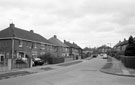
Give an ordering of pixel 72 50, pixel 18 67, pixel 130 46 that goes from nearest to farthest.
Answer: pixel 18 67, pixel 130 46, pixel 72 50

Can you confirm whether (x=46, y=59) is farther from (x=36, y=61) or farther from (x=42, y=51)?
(x=42, y=51)

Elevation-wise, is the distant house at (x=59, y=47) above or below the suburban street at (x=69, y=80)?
above

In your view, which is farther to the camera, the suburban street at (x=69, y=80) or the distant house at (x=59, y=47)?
the distant house at (x=59, y=47)

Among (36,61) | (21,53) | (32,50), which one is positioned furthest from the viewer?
(32,50)

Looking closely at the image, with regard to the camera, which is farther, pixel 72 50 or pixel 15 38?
pixel 72 50

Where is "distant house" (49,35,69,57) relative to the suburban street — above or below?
above

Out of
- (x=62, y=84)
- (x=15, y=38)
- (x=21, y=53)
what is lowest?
(x=62, y=84)

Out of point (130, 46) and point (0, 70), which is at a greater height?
point (130, 46)

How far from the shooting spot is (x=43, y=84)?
11234 mm

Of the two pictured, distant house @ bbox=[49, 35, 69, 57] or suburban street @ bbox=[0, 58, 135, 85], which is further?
distant house @ bbox=[49, 35, 69, 57]

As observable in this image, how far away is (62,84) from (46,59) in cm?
2390

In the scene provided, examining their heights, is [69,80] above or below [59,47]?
below

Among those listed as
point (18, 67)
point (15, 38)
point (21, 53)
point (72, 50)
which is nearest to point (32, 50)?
point (21, 53)

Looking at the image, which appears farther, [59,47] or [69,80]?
[59,47]
